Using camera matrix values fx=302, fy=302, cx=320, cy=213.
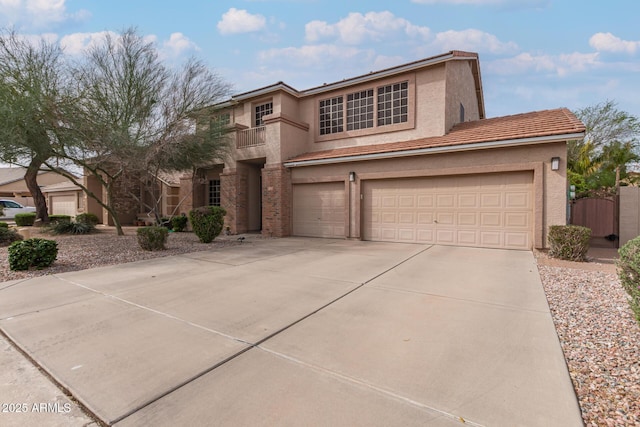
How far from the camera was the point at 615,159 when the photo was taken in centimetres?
1341

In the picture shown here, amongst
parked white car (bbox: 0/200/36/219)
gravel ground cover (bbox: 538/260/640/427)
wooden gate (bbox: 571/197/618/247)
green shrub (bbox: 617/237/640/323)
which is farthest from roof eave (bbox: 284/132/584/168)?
parked white car (bbox: 0/200/36/219)

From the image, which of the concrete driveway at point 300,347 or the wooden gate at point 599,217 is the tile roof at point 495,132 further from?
the concrete driveway at point 300,347

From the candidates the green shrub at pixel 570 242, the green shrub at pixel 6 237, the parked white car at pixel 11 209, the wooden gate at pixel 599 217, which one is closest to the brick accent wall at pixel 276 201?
the green shrub at pixel 6 237

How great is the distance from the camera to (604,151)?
15.3 m

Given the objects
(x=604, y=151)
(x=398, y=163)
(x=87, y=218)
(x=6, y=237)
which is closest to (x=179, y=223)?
(x=87, y=218)

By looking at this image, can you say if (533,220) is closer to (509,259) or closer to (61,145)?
(509,259)

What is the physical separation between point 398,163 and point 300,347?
30.9 ft

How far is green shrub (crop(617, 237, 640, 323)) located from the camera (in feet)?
10.8

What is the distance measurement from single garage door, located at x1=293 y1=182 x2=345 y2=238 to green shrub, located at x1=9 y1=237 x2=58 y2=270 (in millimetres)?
8787

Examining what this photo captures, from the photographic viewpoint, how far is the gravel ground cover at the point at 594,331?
242cm

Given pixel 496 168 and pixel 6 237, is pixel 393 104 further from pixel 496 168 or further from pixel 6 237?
pixel 6 237

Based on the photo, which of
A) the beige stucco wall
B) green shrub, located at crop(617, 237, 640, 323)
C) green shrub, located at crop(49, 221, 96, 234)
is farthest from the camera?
green shrub, located at crop(49, 221, 96, 234)

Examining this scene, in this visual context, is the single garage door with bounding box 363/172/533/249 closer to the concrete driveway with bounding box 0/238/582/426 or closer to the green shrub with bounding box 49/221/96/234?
the concrete driveway with bounding box 0/238/582/426

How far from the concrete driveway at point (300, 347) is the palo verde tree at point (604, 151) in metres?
10.0
